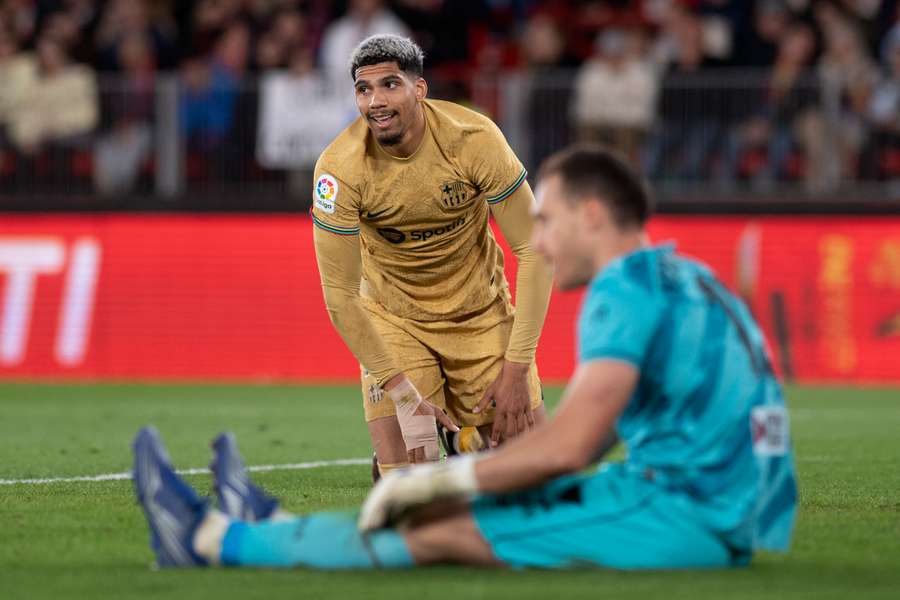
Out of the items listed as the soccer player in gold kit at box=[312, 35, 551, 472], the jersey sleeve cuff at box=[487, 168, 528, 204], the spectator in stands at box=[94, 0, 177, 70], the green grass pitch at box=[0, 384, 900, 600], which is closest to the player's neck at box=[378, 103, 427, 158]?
the soccer player in gold kit at box=[312, 35, 551, 472]

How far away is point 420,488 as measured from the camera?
5184 millimetres

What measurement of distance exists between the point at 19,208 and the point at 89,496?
11.1 metres

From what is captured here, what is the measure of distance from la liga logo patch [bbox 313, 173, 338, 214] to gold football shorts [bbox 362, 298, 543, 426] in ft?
2.96

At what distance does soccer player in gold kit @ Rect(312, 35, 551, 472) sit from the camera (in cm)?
791

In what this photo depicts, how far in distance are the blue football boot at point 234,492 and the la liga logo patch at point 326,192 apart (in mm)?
2199

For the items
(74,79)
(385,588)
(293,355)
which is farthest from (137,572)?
(74,79)

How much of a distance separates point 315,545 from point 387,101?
9.74 ft

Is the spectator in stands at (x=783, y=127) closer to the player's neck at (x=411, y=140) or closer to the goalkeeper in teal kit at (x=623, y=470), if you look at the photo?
the player's neck at (x=411, y=140)

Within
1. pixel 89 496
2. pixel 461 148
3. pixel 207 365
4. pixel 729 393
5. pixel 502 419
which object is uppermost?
pixel 461 148

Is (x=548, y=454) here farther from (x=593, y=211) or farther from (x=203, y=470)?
(x=203, y=470)

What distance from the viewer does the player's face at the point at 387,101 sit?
25.8ft

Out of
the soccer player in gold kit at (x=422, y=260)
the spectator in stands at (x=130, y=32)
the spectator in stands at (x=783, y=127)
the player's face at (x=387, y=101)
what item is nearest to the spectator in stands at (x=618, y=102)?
the spectator in stands at (x=783, y=127)

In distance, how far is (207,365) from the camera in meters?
18.7

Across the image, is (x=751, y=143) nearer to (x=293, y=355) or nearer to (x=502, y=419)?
(x=293, y=355)
